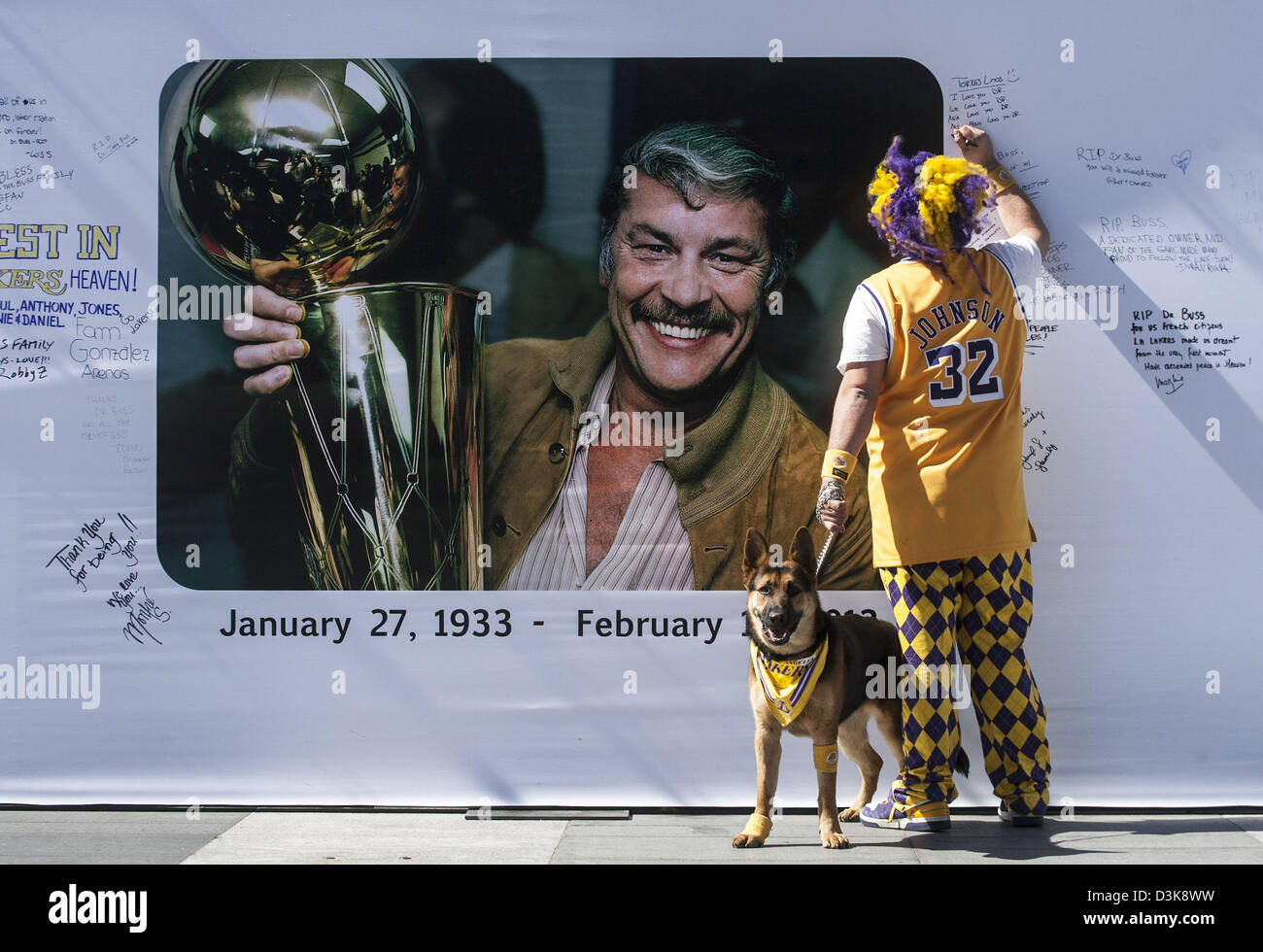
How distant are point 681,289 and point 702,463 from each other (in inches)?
25.8

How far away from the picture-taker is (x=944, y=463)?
4.11 m

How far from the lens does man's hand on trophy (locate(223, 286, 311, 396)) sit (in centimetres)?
465

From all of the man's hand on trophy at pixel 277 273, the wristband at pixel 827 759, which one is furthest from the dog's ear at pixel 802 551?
the man's hand on trophy at pixel 277 273

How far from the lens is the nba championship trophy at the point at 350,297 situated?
462 cm

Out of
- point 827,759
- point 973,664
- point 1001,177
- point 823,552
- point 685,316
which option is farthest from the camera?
point 685,316

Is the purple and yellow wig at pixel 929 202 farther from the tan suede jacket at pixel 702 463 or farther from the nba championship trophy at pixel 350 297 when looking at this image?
the nba championship trophy at pixel 350 297

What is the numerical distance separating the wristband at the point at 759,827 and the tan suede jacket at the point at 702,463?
88cm

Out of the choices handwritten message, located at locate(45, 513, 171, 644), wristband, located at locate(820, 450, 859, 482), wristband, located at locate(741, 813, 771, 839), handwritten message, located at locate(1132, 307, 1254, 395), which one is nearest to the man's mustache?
wristband, located at locate(820, 450, 859, 482)

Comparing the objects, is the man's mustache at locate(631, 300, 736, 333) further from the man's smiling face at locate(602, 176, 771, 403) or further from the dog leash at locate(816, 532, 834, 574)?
the dog leash at locate(816, 532, 834, 574)

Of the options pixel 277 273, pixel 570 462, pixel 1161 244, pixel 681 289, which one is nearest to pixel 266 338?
pixel 277 273

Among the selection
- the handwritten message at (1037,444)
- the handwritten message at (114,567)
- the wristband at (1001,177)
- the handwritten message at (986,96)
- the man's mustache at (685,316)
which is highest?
the handwritten message at (986,96)

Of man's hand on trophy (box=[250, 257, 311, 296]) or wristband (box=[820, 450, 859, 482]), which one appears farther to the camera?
man's hand on trophy (box=[250, 257, 311, 296])

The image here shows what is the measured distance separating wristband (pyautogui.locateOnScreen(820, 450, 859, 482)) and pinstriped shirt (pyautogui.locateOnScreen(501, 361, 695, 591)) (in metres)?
0.75

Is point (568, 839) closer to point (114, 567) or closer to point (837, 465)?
point (837, 465)
